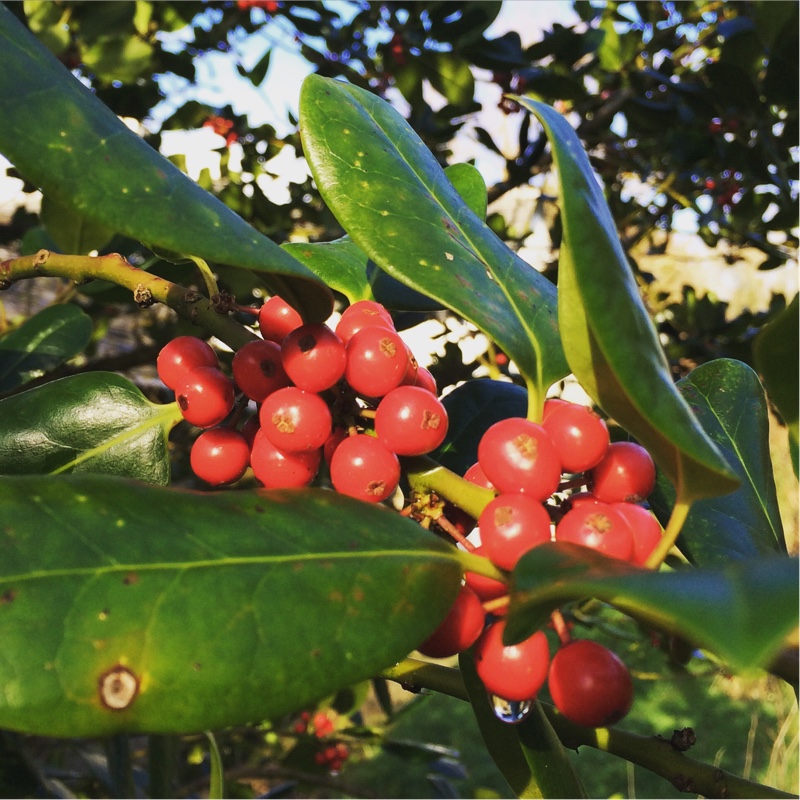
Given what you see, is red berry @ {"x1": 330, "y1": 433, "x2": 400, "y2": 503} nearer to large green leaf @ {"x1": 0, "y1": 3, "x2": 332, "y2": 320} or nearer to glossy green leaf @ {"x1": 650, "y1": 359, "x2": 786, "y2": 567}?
large green leaf @ {"x1": 0, "y1": 3, "x2": 332, "y2": 320}

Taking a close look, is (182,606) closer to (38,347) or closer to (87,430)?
(87,430)

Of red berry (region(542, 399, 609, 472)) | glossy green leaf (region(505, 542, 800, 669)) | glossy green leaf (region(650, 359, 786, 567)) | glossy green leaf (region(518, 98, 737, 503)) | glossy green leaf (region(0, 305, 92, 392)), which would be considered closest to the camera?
glossy green leaf (region(505, 542, 800, 669))

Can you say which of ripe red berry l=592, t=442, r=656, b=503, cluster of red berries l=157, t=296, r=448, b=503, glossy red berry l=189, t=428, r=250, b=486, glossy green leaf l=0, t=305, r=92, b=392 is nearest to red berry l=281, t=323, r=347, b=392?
cluster of red berries l=157, t=296, r=448, b=503

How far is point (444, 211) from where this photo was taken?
0.69 meters

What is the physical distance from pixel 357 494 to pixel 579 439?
16 centimetres

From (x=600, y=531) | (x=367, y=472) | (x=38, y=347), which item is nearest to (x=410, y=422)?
(x=367, y=472)

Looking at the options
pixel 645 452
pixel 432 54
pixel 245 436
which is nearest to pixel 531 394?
pixel 645 452

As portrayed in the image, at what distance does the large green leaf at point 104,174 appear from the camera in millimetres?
450

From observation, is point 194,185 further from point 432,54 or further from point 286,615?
point 432,54

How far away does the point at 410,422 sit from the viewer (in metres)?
0.56

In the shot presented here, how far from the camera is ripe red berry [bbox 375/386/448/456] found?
22.0 inches

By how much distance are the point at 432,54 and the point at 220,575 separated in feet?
5.96

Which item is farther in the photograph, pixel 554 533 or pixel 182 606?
pixel 554 533

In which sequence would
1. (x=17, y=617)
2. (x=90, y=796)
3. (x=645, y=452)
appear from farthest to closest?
(x=90, y=796) < (x=645, y=452) < (x=17, y=617)
